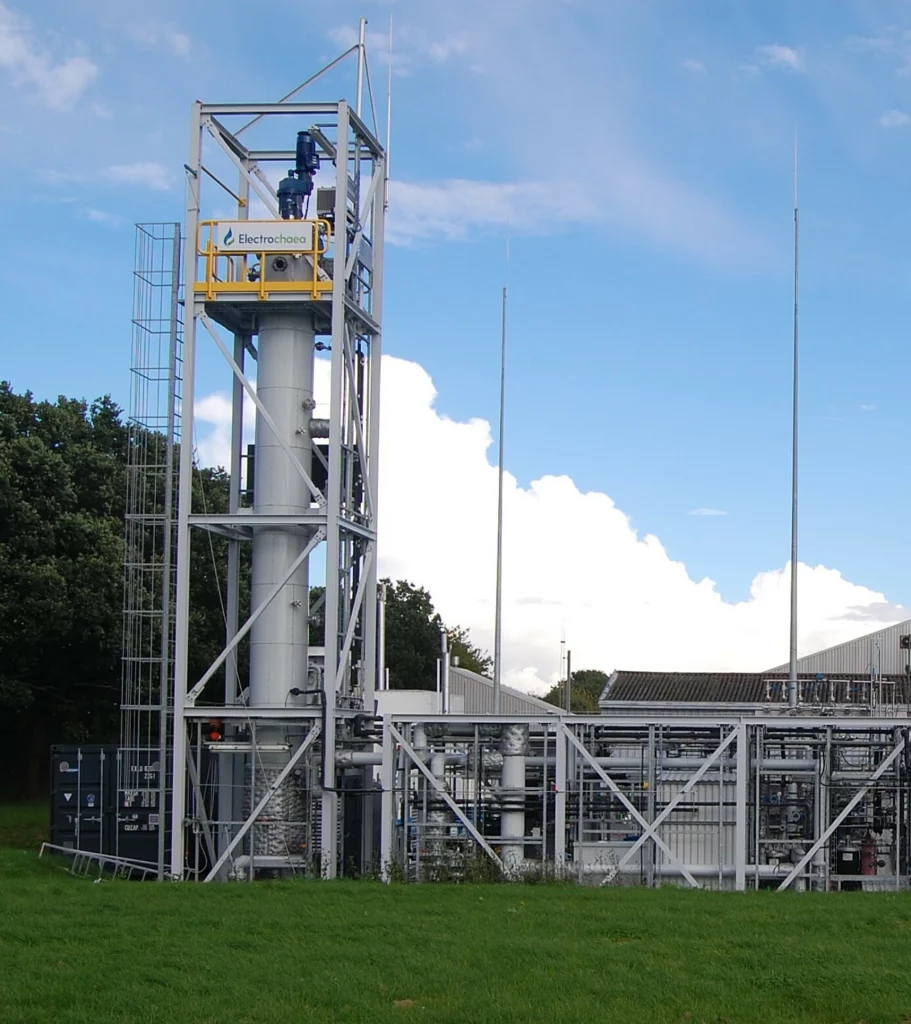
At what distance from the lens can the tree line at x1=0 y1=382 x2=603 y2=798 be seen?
4803 centimetres

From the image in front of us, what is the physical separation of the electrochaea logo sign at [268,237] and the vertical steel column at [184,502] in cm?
88

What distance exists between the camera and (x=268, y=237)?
30188mm

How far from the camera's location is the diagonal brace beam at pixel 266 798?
93.7 ft

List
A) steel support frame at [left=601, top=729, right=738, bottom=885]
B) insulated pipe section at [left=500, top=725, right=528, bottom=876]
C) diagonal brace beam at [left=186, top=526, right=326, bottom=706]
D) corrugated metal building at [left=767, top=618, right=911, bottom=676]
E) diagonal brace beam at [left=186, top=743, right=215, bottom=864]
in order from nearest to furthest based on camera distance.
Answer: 1. steel support frame at [left=601, top=729, right=738, bottom=885]
2. insulated pipe section at [left=500, top=725, right=528, bottom=876]
3. diagonal brace beam at [left=186, top=526, right=326, bottom=706]
4. diagonal brace beam at [left=186, top=743, right=215, bottom=864]
5. corrugated metal building at [left=767, top=618, right=911, bottom=676]

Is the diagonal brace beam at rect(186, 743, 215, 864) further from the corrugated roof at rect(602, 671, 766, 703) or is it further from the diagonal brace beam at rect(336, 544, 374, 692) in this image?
the corrugated roof at rect(602, 671, 766, 703)

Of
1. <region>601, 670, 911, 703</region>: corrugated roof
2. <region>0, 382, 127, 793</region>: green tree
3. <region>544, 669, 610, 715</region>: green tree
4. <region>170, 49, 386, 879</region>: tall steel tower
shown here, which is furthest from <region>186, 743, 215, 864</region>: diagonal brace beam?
<region>544, 669, 610, 715</region>: green tree

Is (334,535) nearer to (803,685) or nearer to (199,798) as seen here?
(199,798)

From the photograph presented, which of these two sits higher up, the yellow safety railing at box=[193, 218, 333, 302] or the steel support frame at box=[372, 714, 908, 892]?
the yellow safety railing at box=[193, 218, 333, 302]

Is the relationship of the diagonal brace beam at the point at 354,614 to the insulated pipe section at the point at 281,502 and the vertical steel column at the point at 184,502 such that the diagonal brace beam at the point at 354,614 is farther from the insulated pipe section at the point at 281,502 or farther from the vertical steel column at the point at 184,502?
the vertical steel column at the point at 184,502

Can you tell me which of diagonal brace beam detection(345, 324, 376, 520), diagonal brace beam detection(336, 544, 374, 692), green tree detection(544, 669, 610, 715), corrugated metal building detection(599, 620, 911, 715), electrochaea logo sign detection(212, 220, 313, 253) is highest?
electrochaea logo sign detection(212, 220, 313, 253)

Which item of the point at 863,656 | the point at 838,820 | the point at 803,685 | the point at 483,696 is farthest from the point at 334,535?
the point at 863,656

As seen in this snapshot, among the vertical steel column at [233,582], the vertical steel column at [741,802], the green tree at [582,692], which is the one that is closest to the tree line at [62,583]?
the vertical steel column at [233,582]

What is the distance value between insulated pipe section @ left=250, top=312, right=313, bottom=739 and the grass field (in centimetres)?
751

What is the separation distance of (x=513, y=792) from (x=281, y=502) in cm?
737
